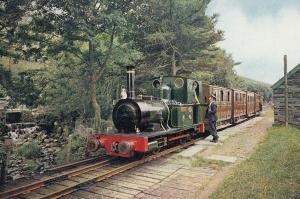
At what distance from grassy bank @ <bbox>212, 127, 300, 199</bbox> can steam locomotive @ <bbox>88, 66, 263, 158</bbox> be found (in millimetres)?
2700

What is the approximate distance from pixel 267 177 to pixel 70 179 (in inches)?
192

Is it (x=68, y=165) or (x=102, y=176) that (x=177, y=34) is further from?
(x=102, y=176)

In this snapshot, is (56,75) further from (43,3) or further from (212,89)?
(212,89)

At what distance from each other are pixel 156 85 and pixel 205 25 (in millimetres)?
15704

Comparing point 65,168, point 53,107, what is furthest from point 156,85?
point 53,107

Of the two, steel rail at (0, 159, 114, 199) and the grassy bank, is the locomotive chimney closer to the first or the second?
steel rail at (0, 159, 114, 199)

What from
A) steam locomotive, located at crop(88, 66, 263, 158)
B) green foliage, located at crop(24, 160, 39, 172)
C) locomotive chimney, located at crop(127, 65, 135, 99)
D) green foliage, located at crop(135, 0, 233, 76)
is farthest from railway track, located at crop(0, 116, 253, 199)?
green foliage, located at crop(135, 0, 233, 76)

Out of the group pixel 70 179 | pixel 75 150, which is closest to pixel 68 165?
pixel 70 179

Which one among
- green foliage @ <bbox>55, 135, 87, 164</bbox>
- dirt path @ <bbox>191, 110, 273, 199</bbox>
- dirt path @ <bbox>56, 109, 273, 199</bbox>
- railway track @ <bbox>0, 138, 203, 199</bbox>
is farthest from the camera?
green foliage @ <bbox>55, 135, 87, 164</bbox>

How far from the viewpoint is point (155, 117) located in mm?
9836

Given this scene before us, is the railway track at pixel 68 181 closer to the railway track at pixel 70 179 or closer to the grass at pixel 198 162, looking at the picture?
the railway track at pixel 70 179

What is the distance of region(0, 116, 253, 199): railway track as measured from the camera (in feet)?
20.3

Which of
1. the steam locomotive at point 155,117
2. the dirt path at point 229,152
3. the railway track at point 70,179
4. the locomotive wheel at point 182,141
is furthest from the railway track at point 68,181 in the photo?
the locomotive wheel at point 182,141

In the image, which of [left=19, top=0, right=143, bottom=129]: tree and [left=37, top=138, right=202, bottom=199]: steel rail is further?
[left=19, top=0, right=143, bottom=129]: tree
